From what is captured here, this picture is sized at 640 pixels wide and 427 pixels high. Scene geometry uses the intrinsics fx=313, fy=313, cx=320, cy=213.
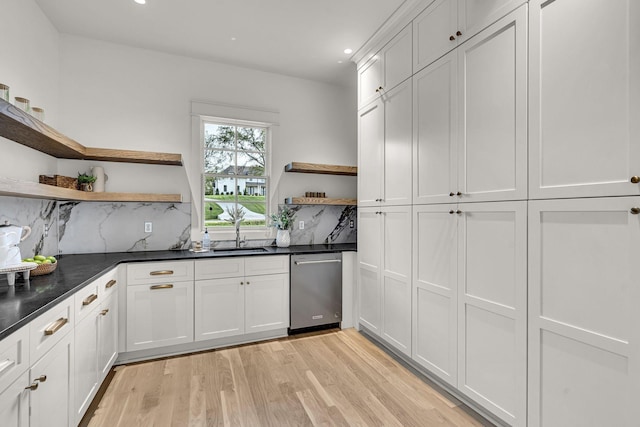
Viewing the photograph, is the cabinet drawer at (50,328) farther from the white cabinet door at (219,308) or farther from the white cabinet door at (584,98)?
the white cabinet door at (584,98)

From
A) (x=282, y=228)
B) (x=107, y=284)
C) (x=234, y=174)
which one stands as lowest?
(x=107, y=284)

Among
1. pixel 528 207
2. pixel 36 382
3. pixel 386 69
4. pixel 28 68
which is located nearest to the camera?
pixel 36 382

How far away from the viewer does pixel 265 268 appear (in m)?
3.10

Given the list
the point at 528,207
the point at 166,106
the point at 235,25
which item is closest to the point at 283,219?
the point at 166,106

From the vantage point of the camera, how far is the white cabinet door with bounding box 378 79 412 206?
2549 mm

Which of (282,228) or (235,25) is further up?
(235,25)

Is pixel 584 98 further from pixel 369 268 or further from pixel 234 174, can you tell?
pixel 234 174

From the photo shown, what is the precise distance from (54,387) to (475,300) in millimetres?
2294

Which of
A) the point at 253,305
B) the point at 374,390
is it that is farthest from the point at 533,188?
the point at 253,305

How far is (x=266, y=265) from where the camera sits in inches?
122

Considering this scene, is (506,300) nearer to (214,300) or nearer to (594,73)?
(594,73)

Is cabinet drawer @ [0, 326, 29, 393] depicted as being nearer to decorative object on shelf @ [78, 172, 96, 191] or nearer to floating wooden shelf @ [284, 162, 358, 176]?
decorative object on shelf @ [78, 172, 96, 191]

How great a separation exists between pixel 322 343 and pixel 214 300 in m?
1.12

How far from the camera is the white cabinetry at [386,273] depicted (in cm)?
259
